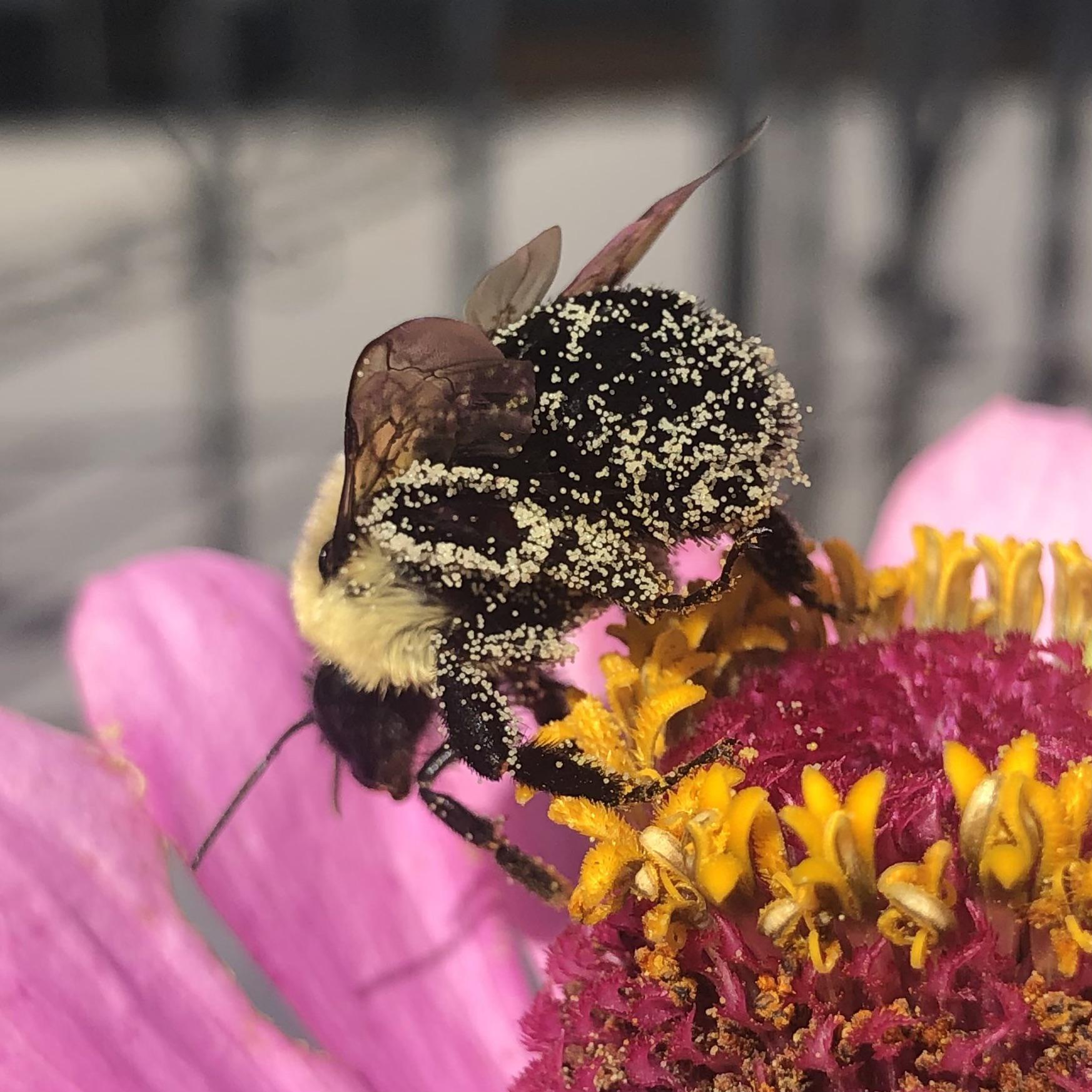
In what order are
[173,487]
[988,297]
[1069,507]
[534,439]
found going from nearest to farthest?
[534,439] → [1069,507] → [173,487] → [988,297]

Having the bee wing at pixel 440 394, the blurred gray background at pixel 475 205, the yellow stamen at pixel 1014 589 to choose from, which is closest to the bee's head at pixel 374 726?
the bee wing at pixel 440 394

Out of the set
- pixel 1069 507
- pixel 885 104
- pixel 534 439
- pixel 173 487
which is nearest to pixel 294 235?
pixel 173 487

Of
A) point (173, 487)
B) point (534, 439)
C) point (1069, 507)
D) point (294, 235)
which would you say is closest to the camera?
point (534, 439)

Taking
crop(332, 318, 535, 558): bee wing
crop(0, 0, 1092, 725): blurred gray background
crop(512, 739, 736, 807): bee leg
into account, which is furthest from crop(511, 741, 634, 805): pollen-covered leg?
crop(0, 0, 1092, 725): blurred gray background

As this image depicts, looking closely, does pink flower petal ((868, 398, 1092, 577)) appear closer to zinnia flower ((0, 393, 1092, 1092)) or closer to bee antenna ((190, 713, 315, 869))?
zinnia flower ((0, 393, 1092, 1092))

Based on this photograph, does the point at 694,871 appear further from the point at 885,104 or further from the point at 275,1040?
the point at 885,104

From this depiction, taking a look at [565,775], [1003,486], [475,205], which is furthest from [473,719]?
[475,205]

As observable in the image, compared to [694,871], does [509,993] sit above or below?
below

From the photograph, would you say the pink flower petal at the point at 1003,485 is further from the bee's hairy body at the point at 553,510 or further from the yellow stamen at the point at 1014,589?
the bee's hairy body at the point at 553,510

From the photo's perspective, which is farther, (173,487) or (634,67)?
(634,67)
